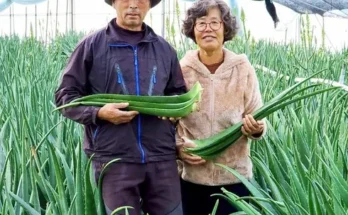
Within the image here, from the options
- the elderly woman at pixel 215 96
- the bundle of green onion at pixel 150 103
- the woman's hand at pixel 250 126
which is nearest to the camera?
the bundle of green onion at pixel 150 103

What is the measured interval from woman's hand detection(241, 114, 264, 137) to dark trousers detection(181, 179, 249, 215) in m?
0.22

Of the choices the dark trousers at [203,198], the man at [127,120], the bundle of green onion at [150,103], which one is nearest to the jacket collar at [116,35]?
the man at [127,120]

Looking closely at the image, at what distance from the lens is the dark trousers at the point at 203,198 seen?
5.47 feet

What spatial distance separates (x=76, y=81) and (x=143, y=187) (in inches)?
10.0

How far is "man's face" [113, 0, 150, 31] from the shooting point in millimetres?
1452

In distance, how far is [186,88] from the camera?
158 cm

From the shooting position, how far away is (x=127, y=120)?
1370 millimetres

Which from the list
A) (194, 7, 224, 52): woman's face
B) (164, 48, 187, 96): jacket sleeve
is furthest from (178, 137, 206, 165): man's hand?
(194, 7, 224, 52): woman's face

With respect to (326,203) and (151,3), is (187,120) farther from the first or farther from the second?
(326,203)

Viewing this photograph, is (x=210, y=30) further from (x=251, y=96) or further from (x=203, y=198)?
(x=203, y=198)

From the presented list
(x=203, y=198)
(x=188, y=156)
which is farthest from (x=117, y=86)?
(x=203, y=198)

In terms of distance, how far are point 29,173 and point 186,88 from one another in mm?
439

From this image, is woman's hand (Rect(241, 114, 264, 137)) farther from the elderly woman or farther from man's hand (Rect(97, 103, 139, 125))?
man's hand (Rect(97, 103, 139, 125))

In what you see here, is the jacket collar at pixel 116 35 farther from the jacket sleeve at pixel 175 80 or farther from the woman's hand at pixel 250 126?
the woman's hand at pixel 250 126
